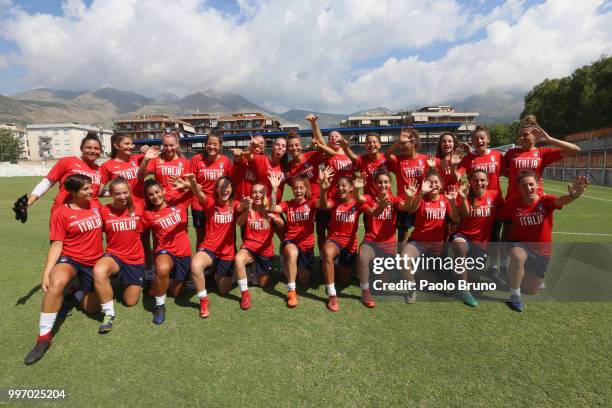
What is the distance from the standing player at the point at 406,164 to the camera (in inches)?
183

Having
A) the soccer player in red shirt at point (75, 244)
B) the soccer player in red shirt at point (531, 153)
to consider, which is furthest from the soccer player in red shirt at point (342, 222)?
the soccer player in red shirt at point (75, 244)

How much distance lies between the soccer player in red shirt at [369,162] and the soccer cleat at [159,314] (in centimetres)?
314

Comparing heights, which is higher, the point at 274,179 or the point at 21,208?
the point at 274,179

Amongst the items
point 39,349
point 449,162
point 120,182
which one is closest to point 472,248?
point 449,162

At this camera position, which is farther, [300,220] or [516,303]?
[300,220]

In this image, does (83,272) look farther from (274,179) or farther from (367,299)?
(367,299)

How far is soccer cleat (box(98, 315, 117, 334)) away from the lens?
3441mm

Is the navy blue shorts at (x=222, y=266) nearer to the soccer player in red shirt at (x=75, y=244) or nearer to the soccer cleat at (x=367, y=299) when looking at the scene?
the soccer player in red shirt at (x=75, y=244)

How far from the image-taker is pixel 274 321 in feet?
11.9

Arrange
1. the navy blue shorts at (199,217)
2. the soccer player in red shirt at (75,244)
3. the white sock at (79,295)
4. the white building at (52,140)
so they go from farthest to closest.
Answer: the white building at (52,140) < the navy blue shorts at (199,217) < the white sock at (79,295) < the soccer player in red shirt at (75,244)

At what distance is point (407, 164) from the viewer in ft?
15.5

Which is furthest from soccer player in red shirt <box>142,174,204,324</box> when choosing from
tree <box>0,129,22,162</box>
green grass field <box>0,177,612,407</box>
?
tree <box>0,129,22,162</box>

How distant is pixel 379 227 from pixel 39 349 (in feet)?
12.7

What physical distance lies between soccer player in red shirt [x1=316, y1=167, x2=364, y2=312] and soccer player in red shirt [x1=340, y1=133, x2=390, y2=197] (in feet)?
1.47
